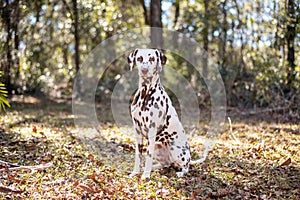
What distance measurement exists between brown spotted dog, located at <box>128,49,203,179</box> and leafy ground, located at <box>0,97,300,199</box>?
9.9 inches

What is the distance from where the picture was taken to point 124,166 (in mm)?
5898

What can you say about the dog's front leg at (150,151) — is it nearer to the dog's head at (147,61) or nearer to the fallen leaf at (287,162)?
the dog's head at (147,61)

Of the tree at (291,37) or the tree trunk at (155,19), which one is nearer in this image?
the tree at (291,37)

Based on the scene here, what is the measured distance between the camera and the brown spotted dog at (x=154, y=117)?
5.13 m

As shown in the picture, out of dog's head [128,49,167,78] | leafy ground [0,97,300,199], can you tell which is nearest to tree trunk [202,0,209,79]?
leafy ground [0,97,300,199]

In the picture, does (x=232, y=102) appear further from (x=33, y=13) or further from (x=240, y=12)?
(x=33, y=13)

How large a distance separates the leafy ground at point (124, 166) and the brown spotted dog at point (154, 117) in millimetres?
251

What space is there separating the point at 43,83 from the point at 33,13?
7.82 feet

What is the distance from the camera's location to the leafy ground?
478 cm

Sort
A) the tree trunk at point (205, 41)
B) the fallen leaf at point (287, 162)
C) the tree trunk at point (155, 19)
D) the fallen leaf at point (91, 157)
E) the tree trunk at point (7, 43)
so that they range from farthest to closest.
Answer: the tree trunk at point (205, 41), the tree trunk at point (155, 19), the tree trunk at point (7, 43), the fallen leaf at point (91, 157), the fallen leaf at point (287, 162)

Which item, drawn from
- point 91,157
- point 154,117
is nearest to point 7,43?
point 91,157

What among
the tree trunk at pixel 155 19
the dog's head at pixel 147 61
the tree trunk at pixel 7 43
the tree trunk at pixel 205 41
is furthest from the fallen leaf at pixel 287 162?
the tree trunk at pixel 7 43

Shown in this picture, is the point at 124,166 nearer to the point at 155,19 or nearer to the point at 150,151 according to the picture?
the point at 150,151

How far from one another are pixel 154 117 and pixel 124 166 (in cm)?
105
